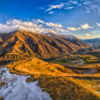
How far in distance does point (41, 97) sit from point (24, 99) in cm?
211

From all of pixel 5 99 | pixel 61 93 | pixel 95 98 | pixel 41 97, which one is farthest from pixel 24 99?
pixel 95 98

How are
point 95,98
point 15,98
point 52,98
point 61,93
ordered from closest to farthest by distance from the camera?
point 95,98 → point 52,98 → point 61,93 → point 15,98

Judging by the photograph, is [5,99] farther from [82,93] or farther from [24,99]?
[82,93]

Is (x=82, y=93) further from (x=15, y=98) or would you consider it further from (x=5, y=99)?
(x=5, y=99)

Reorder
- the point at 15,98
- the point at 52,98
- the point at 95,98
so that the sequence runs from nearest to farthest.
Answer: the point at 95,98 → the point at 52,98 → the point at 15,98

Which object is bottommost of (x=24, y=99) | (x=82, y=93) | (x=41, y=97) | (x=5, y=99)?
(x=5, y=99)

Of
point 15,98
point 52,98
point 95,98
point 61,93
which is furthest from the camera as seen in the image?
point 15,98

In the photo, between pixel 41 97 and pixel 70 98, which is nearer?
pixel 70 98

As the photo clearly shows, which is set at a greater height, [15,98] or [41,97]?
[41,97]

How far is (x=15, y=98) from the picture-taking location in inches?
388

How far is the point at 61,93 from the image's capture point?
343 inches

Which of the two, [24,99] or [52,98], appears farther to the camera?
[24,99]

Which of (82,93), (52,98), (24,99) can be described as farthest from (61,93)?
(24,99)

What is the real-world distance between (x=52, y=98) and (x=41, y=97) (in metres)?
1.31
